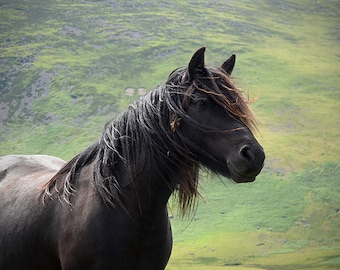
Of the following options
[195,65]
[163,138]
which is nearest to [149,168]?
[163,138]

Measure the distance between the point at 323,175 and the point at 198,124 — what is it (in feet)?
161

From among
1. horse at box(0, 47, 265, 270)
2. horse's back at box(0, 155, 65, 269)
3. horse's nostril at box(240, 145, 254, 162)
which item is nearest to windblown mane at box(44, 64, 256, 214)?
horse at box(0, 47, 265, 270)

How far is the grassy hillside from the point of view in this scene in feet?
142

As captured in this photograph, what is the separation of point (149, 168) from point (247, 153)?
3.49 feet

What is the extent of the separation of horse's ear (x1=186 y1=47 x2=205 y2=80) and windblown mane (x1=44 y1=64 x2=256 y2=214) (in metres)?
0.06

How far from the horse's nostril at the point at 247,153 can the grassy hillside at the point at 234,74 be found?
30.4 m

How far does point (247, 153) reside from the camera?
4867 millimetres

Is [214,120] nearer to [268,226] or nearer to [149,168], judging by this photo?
[149,168]

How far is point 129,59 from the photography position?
2889 inches

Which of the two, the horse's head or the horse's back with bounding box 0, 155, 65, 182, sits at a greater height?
the horse's head

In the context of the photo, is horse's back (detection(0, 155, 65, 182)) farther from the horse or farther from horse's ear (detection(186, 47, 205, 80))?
horse's ear (detection(186, 47, 205, 80))

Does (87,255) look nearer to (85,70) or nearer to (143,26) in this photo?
(85,70)

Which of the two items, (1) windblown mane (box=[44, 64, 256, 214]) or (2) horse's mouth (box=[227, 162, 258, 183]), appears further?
(1) windblown mane (box=[44, 64, 256, 214])

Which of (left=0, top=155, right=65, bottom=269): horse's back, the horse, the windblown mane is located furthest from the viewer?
(left=0, top=155, right=65, bottom=269): horse's back
